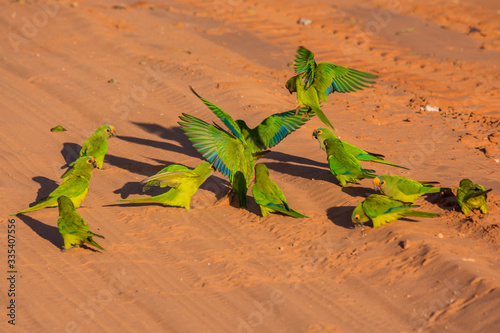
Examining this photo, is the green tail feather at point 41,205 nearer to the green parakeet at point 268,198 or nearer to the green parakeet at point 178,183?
the green parakeet at point 178,183

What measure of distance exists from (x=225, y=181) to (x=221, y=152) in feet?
3.06

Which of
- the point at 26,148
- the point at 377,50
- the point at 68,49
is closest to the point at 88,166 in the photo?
the point at 26,148

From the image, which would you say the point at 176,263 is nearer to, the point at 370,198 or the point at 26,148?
the point at 370,198

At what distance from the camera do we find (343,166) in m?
7.23

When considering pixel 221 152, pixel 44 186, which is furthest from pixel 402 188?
pixel 44 186

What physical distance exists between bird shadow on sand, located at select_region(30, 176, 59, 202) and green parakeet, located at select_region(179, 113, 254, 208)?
212 centimetres

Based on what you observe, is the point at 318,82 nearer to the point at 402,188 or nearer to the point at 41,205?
the point at 402,188

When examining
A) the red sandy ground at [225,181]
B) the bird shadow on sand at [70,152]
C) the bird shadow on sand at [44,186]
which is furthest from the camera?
the bird shadow on sand at [70,152]

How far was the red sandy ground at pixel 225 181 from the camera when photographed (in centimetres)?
528

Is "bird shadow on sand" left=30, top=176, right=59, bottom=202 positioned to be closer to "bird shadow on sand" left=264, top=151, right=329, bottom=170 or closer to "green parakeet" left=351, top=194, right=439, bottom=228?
"bird shadow on sand" left=264, top=151, right=329, bottom=170

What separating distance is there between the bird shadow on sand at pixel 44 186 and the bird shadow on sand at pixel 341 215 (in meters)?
3.80

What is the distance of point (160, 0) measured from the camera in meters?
19.2

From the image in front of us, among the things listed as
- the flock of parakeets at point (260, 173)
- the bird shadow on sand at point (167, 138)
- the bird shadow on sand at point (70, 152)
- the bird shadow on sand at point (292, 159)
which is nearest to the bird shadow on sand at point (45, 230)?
the flock of parakeets at point (260, 173)

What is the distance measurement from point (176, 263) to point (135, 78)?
7032 millimetres
